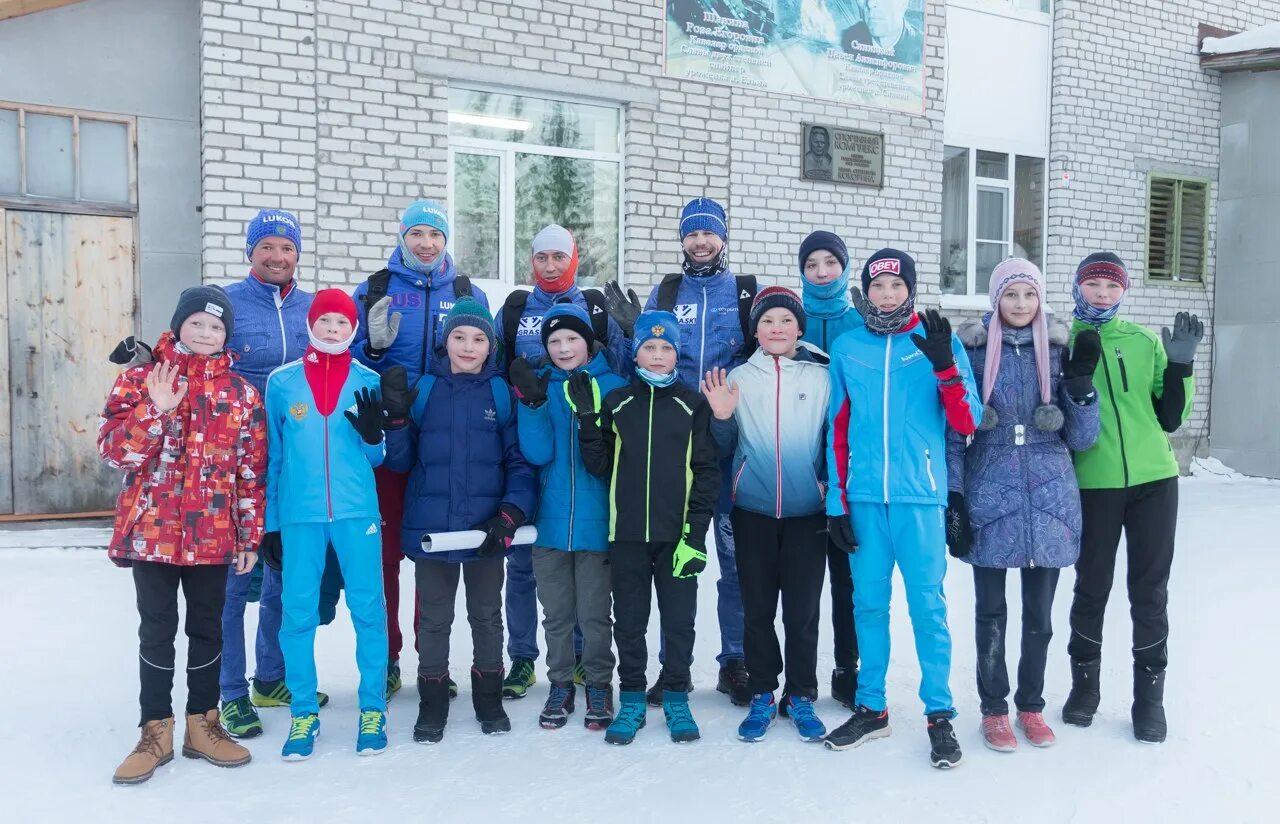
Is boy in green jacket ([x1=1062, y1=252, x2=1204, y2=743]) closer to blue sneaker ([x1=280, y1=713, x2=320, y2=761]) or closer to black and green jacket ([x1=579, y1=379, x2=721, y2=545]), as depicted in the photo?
black and green jacket ([x1=579, y1=379, x2=721, y2=545])

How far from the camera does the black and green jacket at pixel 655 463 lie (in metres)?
A: 3.29

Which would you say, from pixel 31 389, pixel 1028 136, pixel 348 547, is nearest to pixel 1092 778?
pixel 348 547

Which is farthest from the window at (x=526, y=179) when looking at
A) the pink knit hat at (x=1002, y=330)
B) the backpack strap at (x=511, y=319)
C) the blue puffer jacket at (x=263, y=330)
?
the pink knit hat at (x=1002, y=330)

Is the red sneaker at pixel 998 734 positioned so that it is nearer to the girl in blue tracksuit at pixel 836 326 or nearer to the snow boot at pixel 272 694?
the girl in blue tracksuit at pixel 836 326

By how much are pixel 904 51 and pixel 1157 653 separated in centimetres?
632

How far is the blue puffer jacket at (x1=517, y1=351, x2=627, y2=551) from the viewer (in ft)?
11.1

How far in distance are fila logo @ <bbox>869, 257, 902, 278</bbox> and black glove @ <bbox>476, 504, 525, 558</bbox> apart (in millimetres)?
1495

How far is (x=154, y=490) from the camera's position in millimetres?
2957

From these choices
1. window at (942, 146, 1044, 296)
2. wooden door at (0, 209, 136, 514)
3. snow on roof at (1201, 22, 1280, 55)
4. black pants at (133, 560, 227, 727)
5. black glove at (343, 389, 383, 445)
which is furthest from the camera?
snow on roof at (1201, 22, 1280, 55)

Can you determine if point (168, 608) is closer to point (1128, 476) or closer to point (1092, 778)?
point (1092, 778)

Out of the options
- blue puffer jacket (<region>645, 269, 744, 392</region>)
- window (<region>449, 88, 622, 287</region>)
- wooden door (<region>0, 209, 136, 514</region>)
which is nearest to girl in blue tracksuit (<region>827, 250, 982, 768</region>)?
blue puffer jacket (<region>645, 269, 744, 392</region>)

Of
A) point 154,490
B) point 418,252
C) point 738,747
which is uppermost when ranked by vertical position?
point 418,252

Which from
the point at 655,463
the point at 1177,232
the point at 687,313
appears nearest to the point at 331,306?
the point at 655,463

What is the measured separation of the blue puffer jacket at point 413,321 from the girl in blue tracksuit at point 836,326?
50.1 inches
